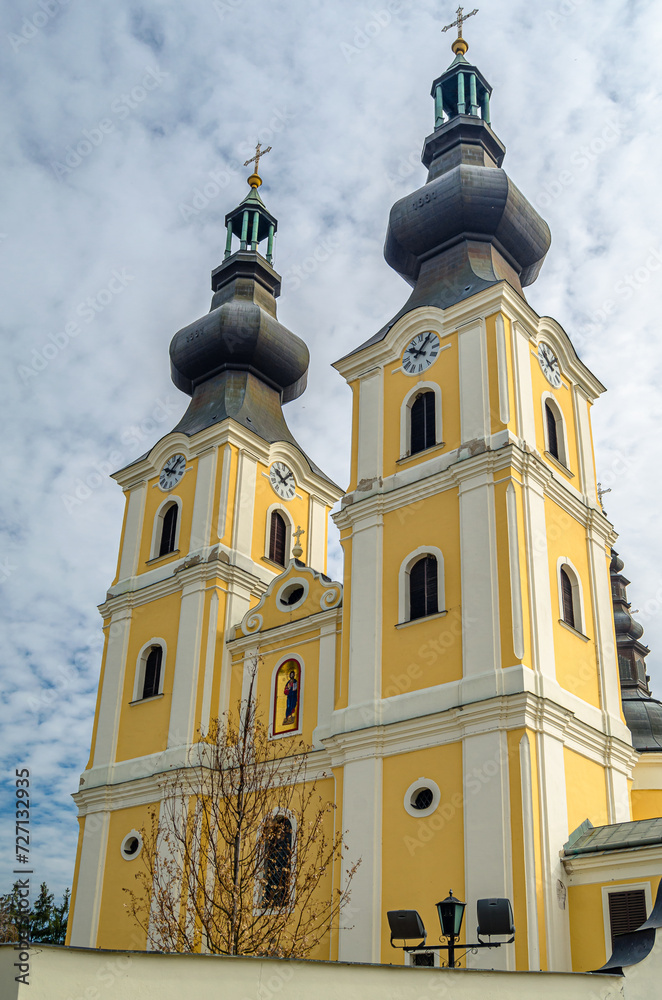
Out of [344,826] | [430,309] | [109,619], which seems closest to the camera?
[344,826]

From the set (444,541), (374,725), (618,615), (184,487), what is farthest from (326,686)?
(618,615)

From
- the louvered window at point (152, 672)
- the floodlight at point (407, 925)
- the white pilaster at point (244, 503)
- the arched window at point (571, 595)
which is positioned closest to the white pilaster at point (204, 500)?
the white pilaster at point (244, 503)

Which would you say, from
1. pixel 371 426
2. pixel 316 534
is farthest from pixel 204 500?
pixel 371 426

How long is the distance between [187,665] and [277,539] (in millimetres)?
4508

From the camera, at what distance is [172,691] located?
74.1 ft

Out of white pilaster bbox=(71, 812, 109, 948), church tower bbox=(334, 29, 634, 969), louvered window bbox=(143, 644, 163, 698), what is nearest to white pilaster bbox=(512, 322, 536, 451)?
church tower bbox=(334, 29, 634, 969)

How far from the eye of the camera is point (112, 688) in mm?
24078

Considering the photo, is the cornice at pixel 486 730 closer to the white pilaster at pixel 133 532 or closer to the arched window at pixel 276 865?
the arched window at pixel 276 865

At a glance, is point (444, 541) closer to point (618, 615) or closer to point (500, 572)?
point (500, 572)

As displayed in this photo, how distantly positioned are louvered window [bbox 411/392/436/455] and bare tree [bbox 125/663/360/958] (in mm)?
6063

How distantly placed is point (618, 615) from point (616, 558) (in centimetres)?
244

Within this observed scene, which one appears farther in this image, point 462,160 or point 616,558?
point 616,558

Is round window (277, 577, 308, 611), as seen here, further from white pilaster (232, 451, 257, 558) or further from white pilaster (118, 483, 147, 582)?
white pilaster (118, 483, 147, 582)

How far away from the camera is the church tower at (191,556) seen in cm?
2194
